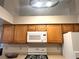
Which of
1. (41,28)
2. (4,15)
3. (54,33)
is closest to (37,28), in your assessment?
(41,28)

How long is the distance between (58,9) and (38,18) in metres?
0.75

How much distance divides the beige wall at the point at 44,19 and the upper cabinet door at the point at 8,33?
0.28m

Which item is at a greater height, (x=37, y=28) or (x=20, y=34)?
(x=37, y=28)

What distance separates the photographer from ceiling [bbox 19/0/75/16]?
3.68 meters

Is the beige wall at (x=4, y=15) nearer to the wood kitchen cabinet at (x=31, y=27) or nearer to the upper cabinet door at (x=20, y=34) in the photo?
the upper cabinet door at (x=20, y=34)

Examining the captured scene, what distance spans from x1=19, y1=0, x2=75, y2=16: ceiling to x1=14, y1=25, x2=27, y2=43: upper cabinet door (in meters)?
0.48

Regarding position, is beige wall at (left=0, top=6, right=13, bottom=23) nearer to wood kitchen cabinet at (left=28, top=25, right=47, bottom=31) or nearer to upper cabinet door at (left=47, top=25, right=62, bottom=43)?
wood kitchen cabinet at (left=28, top=25, right=47, bottom=31)

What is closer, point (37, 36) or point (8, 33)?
point (37, 36)

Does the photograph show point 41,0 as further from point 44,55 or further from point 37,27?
point 44,55

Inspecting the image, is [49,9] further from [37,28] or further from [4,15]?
[4,15]

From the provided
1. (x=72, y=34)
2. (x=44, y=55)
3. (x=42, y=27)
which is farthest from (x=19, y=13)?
(x=72, y=34)

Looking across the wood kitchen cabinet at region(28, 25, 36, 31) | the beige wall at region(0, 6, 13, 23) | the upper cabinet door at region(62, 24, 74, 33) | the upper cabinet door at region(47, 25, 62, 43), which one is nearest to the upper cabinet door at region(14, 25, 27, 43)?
the wood kitchen cabinet at region(28, 25, 36, 31)

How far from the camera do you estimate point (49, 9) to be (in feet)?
12.3

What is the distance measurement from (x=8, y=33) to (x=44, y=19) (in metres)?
1.23
